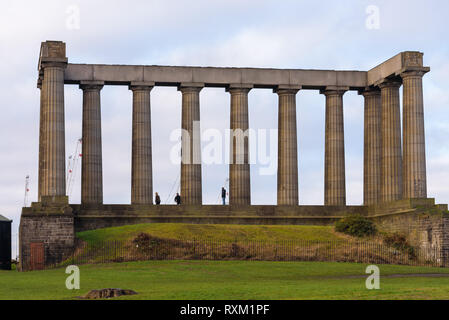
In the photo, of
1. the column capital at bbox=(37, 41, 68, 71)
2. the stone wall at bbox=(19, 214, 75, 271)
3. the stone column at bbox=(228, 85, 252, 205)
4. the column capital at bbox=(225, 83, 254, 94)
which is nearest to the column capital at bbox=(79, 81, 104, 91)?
the column capital at bbox=(37, 41, 68, 71)

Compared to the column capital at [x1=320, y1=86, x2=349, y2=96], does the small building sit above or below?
below

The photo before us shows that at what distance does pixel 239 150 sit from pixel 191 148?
452 cm

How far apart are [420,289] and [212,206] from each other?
4547 cm

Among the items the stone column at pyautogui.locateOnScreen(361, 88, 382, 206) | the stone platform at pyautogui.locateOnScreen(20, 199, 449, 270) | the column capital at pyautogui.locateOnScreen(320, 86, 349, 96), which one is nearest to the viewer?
the stone platform at pyautogui.locateOnScreen(20, 199, 449, 270)

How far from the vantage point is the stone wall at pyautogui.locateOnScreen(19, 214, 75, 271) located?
74750 mm

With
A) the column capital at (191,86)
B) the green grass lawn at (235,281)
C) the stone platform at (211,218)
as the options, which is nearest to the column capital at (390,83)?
the stone platform at (211,218)

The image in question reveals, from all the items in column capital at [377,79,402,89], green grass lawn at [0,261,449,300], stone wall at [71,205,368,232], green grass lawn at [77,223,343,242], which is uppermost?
column capital at [377,79,402,89]

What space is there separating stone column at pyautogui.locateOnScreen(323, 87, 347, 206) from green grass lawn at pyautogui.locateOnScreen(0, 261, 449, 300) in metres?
24.1

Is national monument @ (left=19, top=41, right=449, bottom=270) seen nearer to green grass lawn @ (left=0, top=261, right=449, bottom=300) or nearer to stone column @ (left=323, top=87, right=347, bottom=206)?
stone column @ (left=323, top=87, right=347, bottom=206)

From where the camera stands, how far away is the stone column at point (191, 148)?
9281 cm

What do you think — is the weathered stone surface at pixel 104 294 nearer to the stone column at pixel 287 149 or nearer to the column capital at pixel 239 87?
the stone column at pixel 287 149

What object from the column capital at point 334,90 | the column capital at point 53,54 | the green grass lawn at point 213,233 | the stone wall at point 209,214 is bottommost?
the green grass lawn at point 213,233

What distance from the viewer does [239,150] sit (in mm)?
93938
